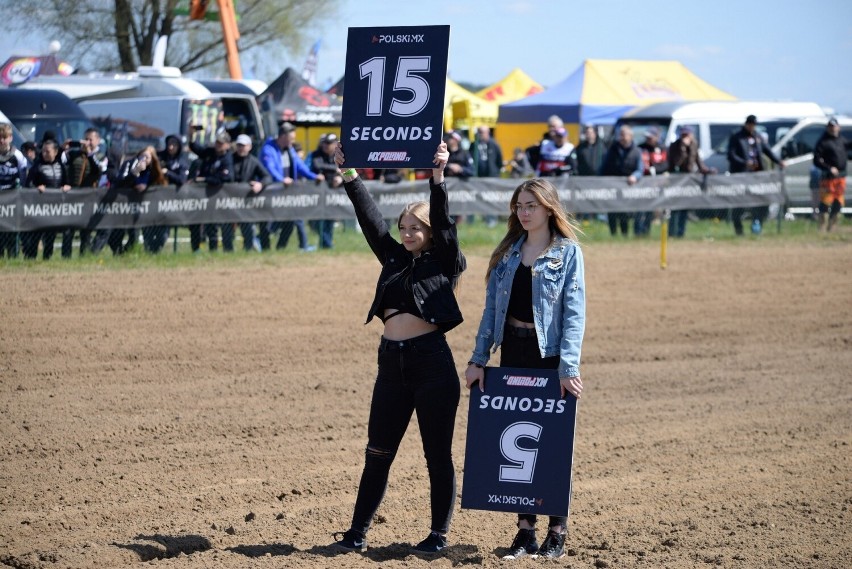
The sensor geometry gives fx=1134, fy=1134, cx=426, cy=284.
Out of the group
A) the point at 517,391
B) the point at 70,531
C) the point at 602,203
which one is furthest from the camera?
the point at 602,203

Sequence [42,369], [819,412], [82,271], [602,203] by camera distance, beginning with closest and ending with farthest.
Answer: [819,412] → [42,369] → [82,271] → [602,203]

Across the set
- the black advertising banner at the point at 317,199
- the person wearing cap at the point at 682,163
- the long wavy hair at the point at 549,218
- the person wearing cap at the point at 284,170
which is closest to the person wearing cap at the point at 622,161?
the black advertising banner at the point at 317,199

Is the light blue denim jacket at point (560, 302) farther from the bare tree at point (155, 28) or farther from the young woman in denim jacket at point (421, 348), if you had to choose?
the bare tree at point (155, 28)

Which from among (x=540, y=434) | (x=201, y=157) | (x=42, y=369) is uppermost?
(x=201, y=157)

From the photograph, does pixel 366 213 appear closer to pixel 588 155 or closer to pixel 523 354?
pixel 523 354

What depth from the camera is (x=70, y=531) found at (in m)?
6.83

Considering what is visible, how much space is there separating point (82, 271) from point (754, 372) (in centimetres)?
859

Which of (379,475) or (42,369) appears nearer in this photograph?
(379,475)

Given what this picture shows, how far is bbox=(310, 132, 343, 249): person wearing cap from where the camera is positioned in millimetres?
17656

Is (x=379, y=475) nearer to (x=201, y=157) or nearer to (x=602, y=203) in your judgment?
(x=201, y=157)

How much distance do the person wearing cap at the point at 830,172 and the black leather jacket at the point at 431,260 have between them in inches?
677

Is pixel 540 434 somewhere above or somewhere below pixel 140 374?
above

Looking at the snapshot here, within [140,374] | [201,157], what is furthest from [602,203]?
[140,374]

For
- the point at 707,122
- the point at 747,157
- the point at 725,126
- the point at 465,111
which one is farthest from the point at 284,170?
the point at 465,111
